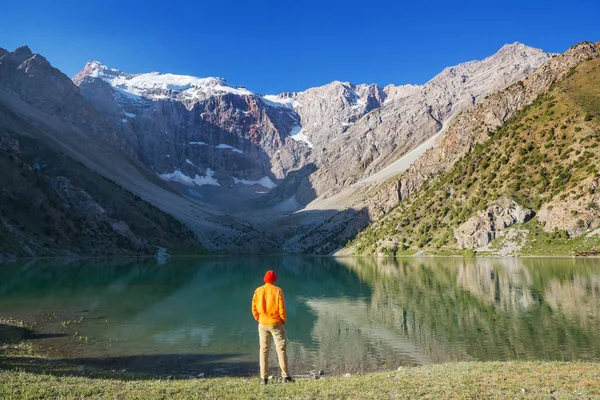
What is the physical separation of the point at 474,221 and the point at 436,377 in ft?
307

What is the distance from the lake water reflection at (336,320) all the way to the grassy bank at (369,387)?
23.1 ft

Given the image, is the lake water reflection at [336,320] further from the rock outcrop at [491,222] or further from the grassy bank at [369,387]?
the rock outcrop at [491,222]

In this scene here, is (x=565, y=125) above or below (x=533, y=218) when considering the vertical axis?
above

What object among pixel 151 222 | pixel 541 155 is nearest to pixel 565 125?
pixel 541 155

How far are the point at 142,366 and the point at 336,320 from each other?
57.4 ft

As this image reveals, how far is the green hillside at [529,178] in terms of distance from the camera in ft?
292

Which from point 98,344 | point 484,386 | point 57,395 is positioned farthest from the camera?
point 98,344

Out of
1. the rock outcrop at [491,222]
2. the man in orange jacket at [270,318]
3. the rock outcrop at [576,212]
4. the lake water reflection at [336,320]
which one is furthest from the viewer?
the rock outcrop at [491,222]

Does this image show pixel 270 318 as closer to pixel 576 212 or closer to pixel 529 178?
pixel 576 212

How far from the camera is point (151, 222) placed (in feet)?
532

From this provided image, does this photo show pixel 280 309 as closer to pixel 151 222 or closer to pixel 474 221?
pixel 474 221

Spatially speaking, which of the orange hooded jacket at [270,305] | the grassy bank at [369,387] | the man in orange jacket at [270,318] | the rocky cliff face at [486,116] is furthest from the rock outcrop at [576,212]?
the orange hooded jacket at [270,305]

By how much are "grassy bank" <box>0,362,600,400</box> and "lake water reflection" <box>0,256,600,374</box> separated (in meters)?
7.03

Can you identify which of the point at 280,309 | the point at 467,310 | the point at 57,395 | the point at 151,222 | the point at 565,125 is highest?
the point at 565,125
